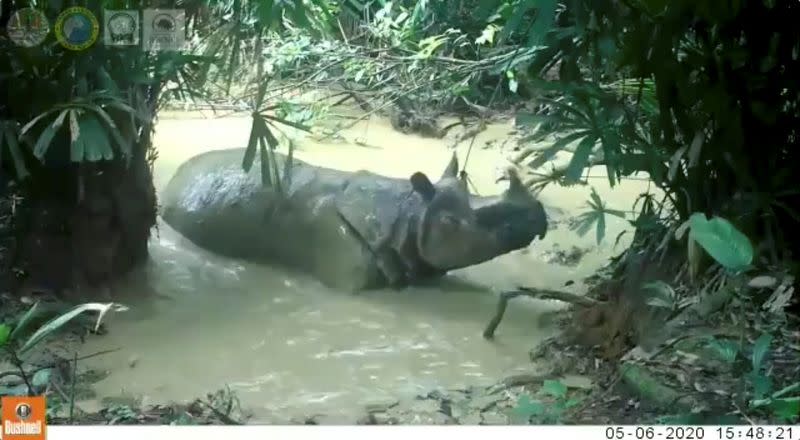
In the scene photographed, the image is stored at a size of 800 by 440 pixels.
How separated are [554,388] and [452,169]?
1.78ft

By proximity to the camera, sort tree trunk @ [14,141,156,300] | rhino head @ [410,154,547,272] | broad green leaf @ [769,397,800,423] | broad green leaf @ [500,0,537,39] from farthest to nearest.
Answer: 1. rhino head @ [410,154,547,272]
2. tree trunk @ [14,141,156,300]
3. broad green leaf @ [500,0,537,39]
4. broad green leaf @ [769,397,800,423]

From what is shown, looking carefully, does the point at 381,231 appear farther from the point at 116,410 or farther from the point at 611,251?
the point at 116,410

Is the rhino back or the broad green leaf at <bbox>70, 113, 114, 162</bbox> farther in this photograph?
the rhino back

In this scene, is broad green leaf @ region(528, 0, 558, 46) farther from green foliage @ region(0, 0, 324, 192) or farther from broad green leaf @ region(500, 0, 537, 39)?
green foliage @ region(0, 0, 324, 192)

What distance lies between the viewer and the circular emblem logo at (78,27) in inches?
64.6

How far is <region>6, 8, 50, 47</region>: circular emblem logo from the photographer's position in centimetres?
168

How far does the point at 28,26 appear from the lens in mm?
1691

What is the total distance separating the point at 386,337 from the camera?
69.9 inches

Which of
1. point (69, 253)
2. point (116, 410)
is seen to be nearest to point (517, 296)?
point (116, 410)

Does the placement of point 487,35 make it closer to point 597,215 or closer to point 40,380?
point 597,215

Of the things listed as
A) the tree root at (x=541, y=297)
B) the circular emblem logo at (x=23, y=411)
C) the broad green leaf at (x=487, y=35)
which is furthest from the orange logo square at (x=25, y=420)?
the broad green leaf at (x=487, y=35)

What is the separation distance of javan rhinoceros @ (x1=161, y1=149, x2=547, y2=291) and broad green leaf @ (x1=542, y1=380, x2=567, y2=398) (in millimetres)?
494

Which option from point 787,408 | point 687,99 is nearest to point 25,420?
point 787,408

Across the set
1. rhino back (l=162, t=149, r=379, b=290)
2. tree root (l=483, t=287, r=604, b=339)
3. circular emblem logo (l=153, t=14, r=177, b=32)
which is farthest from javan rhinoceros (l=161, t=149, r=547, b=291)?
circular emblem logo (l=153, t=14, r=177, b=32)
